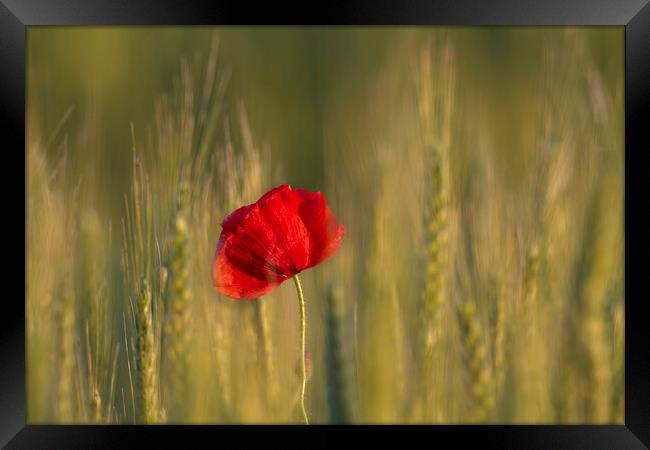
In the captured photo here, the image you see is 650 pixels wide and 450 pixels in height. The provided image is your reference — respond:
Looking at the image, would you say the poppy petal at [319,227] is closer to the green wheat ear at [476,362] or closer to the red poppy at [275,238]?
the red poppy at [275,238]

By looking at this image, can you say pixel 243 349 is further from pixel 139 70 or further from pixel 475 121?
pixel 139 70

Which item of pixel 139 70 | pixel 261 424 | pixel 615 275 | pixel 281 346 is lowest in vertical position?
pixel 261 424

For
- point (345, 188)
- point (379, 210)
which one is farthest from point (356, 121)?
point (379, 210)

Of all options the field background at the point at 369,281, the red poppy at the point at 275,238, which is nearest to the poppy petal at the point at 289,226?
the red poppy at the point at 275,238

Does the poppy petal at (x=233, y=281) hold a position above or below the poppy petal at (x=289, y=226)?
below

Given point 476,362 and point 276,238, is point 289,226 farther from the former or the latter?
point 476,362

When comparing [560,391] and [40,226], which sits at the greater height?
[40,226]

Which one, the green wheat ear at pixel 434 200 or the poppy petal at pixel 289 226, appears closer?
the poppy petal at pixel 289 226

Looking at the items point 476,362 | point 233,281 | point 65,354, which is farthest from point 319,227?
point 65,354
